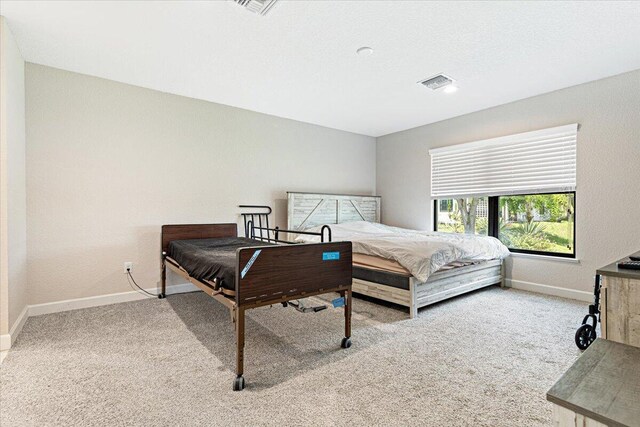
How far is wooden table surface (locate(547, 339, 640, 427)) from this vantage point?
77cm

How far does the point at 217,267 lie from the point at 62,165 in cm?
241

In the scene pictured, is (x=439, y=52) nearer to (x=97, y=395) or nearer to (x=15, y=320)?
(x=97, y=395)

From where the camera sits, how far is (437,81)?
11.5 feet

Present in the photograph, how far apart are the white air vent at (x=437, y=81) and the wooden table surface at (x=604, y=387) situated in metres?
3.01

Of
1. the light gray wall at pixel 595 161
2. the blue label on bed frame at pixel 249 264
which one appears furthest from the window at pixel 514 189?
the blue label on bed frame at pixel 249 264

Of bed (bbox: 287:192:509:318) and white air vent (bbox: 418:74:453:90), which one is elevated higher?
white air vent (bbox: 418:74:453:90)

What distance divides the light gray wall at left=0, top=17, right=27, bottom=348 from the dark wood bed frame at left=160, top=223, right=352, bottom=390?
134 centimetres

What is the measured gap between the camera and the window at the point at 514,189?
3822 millimetres

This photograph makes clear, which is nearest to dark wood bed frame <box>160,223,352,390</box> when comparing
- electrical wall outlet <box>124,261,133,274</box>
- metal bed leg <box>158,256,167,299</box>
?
metal bed leg <box>158,256,167,299</box>

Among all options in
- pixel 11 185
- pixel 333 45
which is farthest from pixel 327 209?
pixel 11 185

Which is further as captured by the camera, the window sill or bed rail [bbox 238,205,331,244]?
bed rail [bbox 238,205,331,244]

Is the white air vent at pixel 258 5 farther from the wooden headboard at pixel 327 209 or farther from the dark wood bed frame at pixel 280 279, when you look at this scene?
the wooden headboard at pixel 327 209

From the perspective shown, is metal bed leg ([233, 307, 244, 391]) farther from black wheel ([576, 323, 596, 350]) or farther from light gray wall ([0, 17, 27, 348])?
black wheel ([576, 323, 596, 350])

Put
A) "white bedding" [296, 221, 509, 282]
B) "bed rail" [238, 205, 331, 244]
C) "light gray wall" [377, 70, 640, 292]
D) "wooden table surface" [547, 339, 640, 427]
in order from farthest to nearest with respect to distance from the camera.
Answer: "bed rail" [238, 205, 331, 244], "light gray wall" [377, 70, 640, 292], "white bedding" [296, 221, 509, 282], "wooden table surface" [547, 339, 640, 427]
